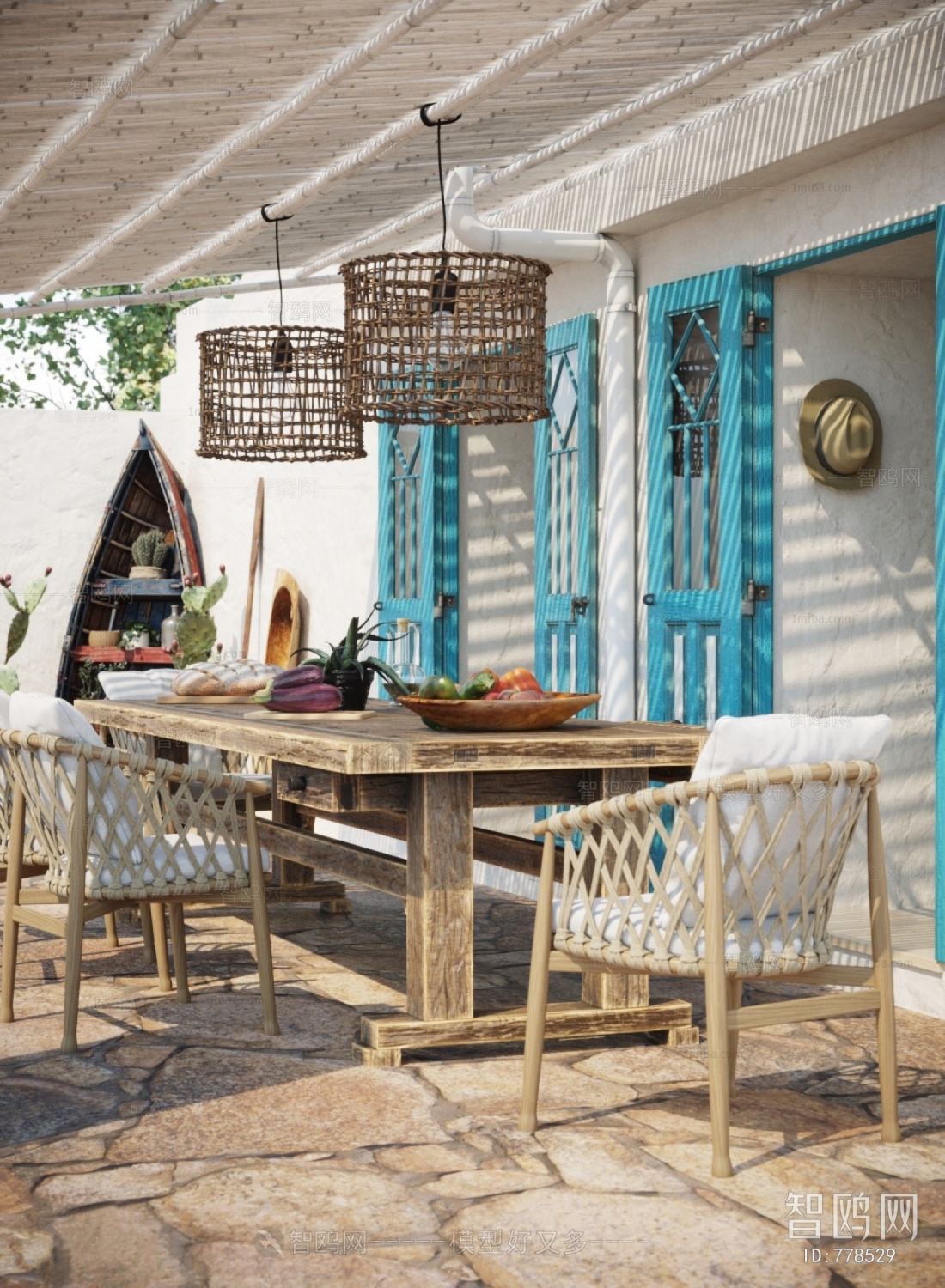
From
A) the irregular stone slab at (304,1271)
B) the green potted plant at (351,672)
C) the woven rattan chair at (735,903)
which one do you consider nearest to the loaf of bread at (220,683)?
the green potted plant at (351,672)

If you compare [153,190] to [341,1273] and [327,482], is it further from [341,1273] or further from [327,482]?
[341,1273]

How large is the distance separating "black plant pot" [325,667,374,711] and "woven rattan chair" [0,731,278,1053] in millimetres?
848

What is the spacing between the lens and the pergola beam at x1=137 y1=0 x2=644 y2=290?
409 cm

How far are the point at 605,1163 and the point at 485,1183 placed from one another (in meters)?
0.27

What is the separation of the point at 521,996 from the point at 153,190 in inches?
136

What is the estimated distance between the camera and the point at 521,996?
15.0 ft

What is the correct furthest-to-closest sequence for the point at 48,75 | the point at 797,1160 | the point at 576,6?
1. the point at 48,75
2. the point at 576,6
3. the point at 797,1160

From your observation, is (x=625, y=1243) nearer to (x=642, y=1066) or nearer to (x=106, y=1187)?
(x=106, y=1187)

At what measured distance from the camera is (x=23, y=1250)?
2643mm

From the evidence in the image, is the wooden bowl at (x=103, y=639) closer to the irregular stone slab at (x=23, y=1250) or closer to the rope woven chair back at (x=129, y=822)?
the rope woven chair back at (x=129, y=822)

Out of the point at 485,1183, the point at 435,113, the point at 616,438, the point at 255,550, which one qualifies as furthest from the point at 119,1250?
the point at 255,550

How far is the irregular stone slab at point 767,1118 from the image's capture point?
331cm

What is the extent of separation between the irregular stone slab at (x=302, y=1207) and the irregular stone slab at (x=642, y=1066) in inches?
37.8

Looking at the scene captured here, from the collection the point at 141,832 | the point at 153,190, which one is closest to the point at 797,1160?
the point at 141,832
